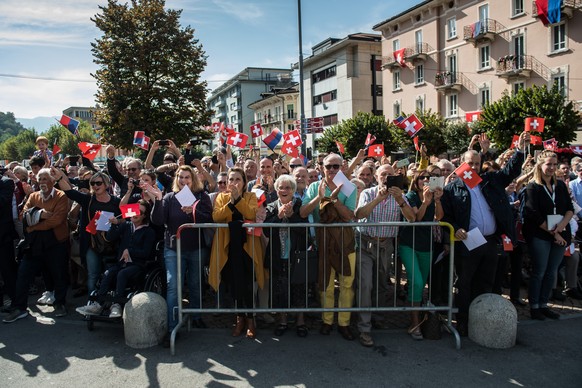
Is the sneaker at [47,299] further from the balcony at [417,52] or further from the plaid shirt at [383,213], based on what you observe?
the balcony at [417,52]

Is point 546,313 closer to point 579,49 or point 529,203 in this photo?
point 529,203

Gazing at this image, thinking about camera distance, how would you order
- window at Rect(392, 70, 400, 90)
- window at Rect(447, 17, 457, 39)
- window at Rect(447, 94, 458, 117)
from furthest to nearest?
window at Rect(392, 70, 400, 90)
window at Rect(447, 94, 458, 117)
window at Rect(447, 17, 457, 39)

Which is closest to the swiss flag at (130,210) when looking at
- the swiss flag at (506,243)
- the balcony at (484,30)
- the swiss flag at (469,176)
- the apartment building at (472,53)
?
the swiss flag at (469,176)

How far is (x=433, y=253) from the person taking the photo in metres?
5.62

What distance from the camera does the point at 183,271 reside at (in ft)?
17.6

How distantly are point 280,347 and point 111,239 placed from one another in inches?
106

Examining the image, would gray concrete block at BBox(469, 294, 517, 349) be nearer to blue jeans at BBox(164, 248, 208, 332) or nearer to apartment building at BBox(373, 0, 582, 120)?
blue jeans at BBox(164, 248, 208, 332)

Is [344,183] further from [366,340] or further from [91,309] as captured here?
[91,309]

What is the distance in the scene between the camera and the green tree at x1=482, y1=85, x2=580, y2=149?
22.5 m

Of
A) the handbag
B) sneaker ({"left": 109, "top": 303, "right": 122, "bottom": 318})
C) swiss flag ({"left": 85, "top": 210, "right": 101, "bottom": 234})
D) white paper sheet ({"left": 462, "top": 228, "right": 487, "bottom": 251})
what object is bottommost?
sneaker ({"left": 109, "top": 303, "right": 122, "bottom": 318})

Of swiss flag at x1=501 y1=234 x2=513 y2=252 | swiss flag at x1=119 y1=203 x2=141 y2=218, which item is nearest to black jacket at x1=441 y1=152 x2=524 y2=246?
swiss flag at x1=501 y1=234 x2=513 y2=252

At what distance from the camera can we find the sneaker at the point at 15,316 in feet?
19.0

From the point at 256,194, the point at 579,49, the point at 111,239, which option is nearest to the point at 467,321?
the point at 256,194

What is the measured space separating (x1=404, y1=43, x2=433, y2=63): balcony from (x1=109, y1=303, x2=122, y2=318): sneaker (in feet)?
129
